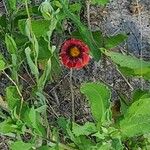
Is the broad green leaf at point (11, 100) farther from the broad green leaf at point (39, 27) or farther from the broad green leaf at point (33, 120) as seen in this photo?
the broad green leaf at point (39, 27)

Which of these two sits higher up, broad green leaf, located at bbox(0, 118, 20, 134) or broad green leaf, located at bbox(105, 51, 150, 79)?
broad green leaf, located at bbox(105, 51, 150, 79)

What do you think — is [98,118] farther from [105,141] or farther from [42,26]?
[42,26]

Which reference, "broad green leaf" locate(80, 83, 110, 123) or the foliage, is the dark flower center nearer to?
the foliage

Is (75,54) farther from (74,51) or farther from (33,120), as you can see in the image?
(33,120)

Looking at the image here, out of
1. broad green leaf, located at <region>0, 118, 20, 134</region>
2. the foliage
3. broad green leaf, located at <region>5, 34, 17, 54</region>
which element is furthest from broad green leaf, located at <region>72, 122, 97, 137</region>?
broad green leaf, located at <region>5, 34, 17, 54</region>

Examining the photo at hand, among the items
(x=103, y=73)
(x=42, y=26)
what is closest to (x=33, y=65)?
(x=42, y=26)

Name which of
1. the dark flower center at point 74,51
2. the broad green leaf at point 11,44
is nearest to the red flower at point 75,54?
the dark flower center at point 74,51

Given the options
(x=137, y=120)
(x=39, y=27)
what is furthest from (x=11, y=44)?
(x=137, y=120)
